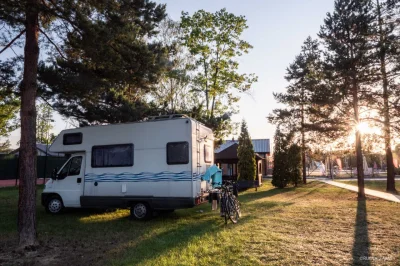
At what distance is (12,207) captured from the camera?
13180mm

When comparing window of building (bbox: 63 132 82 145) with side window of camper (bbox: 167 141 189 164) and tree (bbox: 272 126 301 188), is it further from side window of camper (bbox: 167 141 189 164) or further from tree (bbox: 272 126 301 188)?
tree (bbox: 272 126 301 188)

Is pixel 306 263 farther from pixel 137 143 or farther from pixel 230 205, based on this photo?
pixel 137 143

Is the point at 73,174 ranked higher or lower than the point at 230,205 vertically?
higher

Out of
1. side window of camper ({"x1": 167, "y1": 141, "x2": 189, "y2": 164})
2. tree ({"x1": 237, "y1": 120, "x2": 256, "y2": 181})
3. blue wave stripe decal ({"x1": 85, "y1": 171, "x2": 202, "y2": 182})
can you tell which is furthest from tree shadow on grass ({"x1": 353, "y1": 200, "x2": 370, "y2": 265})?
tree ({"x1": 237, "y1": 120, "x2": 256, "y2": 181})

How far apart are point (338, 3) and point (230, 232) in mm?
15410

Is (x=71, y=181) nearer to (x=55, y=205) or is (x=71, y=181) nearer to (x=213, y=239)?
(x=55, y=205)

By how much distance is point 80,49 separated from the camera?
847 cm

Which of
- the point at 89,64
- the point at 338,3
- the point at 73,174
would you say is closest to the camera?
the point at 89,64

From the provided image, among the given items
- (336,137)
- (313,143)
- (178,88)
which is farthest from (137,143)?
(313,143)

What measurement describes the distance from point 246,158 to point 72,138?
51.9 feet

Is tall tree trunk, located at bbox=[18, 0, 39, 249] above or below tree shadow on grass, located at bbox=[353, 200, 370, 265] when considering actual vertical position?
above

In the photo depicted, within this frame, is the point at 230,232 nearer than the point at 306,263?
No

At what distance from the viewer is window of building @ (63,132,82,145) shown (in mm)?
10837

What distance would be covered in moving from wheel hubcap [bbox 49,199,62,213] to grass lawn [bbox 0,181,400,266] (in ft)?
1.12
